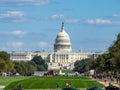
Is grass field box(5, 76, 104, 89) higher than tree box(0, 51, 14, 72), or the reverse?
tree box(0, 51, 14, 72)

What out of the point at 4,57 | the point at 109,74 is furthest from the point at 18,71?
the point at 109,74

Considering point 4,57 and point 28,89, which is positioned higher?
point 4,57

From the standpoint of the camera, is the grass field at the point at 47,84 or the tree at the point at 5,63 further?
the tree at the point at 5,63

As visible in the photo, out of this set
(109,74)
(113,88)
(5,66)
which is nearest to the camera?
(113,88)

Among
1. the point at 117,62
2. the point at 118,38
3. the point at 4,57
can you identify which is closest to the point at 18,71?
the point at 4,57

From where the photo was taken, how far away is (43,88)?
72250 millimetres

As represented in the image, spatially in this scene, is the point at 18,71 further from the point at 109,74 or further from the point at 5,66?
the point at 109,74

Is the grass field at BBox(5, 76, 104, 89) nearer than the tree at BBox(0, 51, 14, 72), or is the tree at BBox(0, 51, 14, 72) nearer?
the grass field at BBox(5, 76, 104, 89)

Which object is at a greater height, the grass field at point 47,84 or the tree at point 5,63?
the tree at point 5,63

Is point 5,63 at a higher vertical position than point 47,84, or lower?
higher

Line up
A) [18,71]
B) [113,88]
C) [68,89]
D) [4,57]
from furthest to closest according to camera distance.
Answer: [18,71]
[4,57]
[113,88]
[68,89]

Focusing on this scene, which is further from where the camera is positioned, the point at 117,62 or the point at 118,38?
the point at 118,38

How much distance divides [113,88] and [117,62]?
25822mm

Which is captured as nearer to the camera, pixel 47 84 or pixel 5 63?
pixel 47 84
